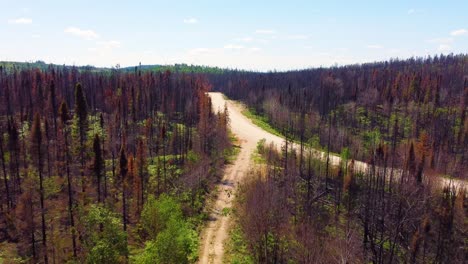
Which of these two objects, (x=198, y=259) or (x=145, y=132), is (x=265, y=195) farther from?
(x=145, y=132)

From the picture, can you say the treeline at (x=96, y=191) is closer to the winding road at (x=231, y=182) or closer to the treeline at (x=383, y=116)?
the winding road at (x=231, y=182)

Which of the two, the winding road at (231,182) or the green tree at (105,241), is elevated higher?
the green tree at (105,241)

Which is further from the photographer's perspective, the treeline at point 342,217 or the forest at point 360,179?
the forest at point 360,179

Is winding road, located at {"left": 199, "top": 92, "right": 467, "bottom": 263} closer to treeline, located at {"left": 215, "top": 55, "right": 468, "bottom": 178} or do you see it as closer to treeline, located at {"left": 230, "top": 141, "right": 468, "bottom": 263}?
treeline, located at {"left": 230, "top": 141, "right": 468, "bottom": 263}

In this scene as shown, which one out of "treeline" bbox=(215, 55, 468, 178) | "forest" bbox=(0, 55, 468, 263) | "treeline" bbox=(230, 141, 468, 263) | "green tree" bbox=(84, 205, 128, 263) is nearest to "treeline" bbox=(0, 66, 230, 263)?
"green tree" bbox=(84, 205, 128, 263)

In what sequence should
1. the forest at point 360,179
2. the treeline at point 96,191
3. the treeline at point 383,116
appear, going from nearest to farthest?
the treeline at point 96,191 < the forest at point 360,179 < the treeline at point 383,116

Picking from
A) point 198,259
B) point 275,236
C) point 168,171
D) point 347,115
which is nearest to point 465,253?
point 275,236

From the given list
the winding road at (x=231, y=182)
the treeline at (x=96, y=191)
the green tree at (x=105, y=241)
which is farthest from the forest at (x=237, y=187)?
the winding road at (x=231, y=182)
